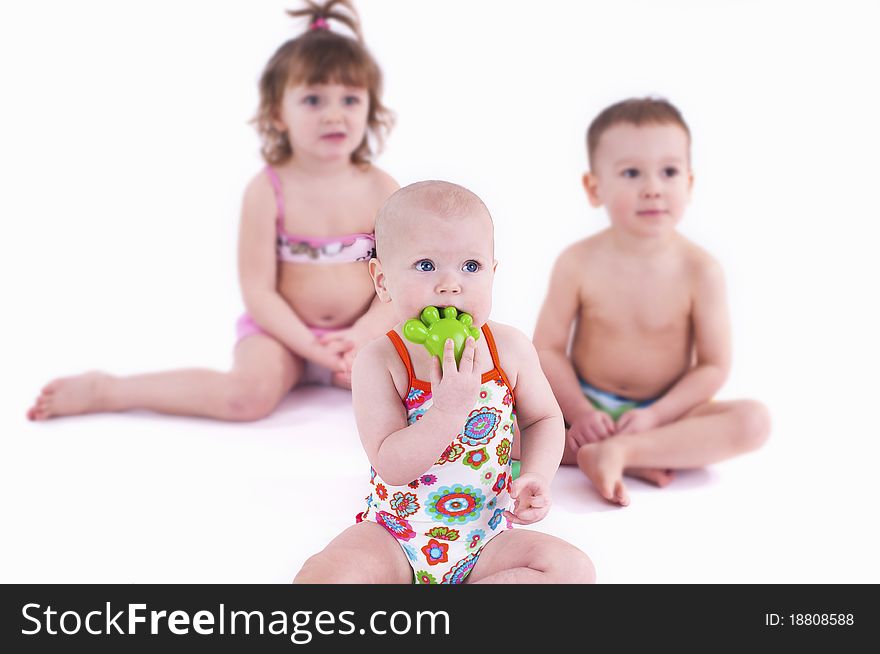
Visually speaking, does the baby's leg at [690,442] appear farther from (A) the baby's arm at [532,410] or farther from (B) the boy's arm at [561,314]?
(A) the baby's arm at [532,410]

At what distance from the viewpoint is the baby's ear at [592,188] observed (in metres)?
1.83

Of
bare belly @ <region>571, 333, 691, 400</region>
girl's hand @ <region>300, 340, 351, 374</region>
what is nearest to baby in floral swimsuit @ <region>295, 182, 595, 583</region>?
bare belly @ <region>571, 333, 691, 400</region>

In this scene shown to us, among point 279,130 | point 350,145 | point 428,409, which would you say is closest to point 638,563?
point 428,409

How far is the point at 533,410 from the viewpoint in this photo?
50.6 inches

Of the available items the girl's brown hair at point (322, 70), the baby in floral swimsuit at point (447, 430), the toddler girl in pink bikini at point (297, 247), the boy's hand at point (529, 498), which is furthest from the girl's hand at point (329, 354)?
the boy's hand at point (529, 498)

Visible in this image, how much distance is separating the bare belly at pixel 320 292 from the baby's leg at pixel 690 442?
537mm

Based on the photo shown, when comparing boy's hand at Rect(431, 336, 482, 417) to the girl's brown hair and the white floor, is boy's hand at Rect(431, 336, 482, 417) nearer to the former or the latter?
the white floor

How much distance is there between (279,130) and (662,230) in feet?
2.60

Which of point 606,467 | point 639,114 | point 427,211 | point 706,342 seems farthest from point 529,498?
point 639,114

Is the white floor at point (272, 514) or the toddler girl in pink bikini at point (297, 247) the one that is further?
the toddler girl in pink bikini at point (297, 247)

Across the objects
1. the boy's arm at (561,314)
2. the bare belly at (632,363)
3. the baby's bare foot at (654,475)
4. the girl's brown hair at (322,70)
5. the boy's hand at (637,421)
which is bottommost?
the baby's bare foot at (654,475)

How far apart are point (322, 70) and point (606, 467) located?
0.91 metres

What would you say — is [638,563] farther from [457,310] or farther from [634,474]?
[457,310]

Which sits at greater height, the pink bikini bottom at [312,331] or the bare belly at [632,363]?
the pink bikini bottom at [312,331]
